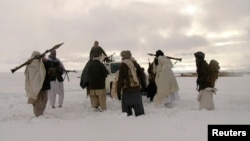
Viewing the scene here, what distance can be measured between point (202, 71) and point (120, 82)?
2.60 metres

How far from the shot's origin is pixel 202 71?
32.2 feet

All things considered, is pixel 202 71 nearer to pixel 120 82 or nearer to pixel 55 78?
pixel 120 82

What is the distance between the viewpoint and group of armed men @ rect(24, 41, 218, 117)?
8562mm

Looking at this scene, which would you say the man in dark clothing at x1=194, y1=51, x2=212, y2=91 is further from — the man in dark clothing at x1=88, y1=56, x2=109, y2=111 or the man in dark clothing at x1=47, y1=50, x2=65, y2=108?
the man in dark clothing at x1=47, y1=50, x2=65, y2=108

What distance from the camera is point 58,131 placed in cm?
635

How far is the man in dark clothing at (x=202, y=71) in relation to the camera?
974 cm

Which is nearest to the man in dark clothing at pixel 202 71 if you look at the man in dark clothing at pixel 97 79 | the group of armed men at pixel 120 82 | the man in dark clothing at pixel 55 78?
the group of armed men at pixel 120 82

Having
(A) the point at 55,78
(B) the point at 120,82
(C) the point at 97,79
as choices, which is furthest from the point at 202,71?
(A) the point at 55,78

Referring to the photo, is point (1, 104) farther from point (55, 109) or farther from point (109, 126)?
point (109, 126)

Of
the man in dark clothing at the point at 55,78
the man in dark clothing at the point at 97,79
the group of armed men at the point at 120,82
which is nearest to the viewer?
the group of armed men at the point at 120,82

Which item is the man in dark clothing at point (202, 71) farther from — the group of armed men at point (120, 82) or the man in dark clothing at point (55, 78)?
the man in dark clothing at point (55, 78)

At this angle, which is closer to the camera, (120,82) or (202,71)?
(120,82)

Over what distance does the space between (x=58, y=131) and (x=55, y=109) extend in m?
4.71

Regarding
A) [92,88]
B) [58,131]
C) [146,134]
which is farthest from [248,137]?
[92,88]
